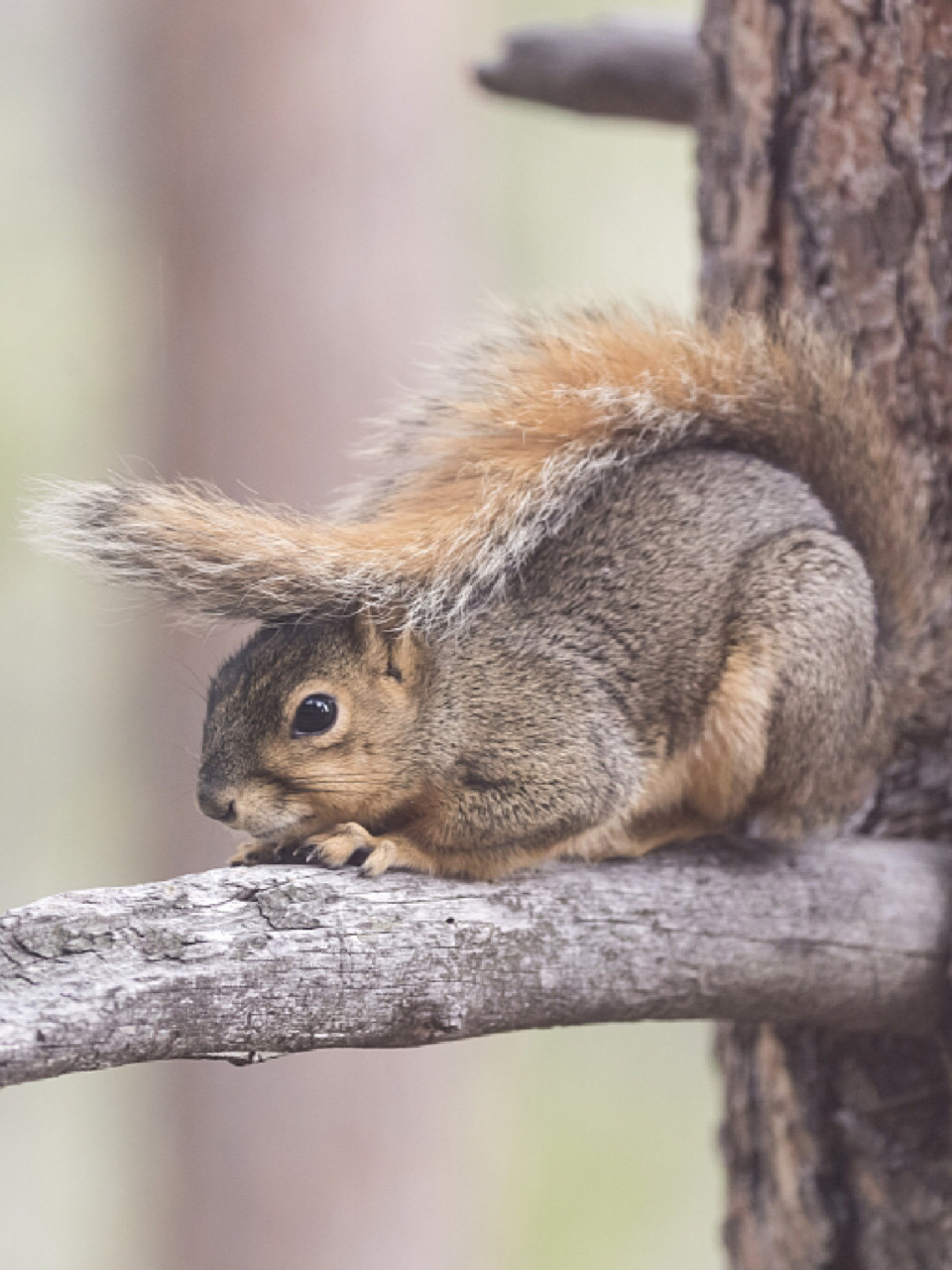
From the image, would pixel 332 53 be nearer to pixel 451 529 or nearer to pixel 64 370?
pixel 64 370

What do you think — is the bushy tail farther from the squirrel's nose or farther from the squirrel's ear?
the squirrel's nose

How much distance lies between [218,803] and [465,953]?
30 cm

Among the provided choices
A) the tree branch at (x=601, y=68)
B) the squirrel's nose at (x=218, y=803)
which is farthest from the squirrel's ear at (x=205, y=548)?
the tree branch at (x=601, y=68)

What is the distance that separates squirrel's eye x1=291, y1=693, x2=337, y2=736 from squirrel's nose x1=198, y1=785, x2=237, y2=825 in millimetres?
93

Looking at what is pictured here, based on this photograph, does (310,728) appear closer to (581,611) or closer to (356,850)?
(356,850)

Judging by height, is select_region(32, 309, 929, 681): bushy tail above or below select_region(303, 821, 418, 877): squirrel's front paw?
above

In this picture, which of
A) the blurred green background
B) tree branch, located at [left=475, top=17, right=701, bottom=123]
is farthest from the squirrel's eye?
tree branch, located at [left=475, top=17, right=701, bottom=123]

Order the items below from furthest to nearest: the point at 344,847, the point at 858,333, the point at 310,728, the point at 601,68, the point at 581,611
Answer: the point at 601,68, the point at 858,333, the point at 581,611, the point at 310,728, the point at 344,847

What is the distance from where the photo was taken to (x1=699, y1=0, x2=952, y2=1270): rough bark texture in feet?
5.08

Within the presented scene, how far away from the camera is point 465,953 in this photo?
3.75 feet

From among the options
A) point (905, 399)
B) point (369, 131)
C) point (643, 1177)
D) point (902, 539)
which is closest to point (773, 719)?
point (902, 539)

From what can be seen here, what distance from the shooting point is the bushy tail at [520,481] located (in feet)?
3.95

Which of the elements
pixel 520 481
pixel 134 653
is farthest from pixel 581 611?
pixel 134 653

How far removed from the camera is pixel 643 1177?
4.59m
